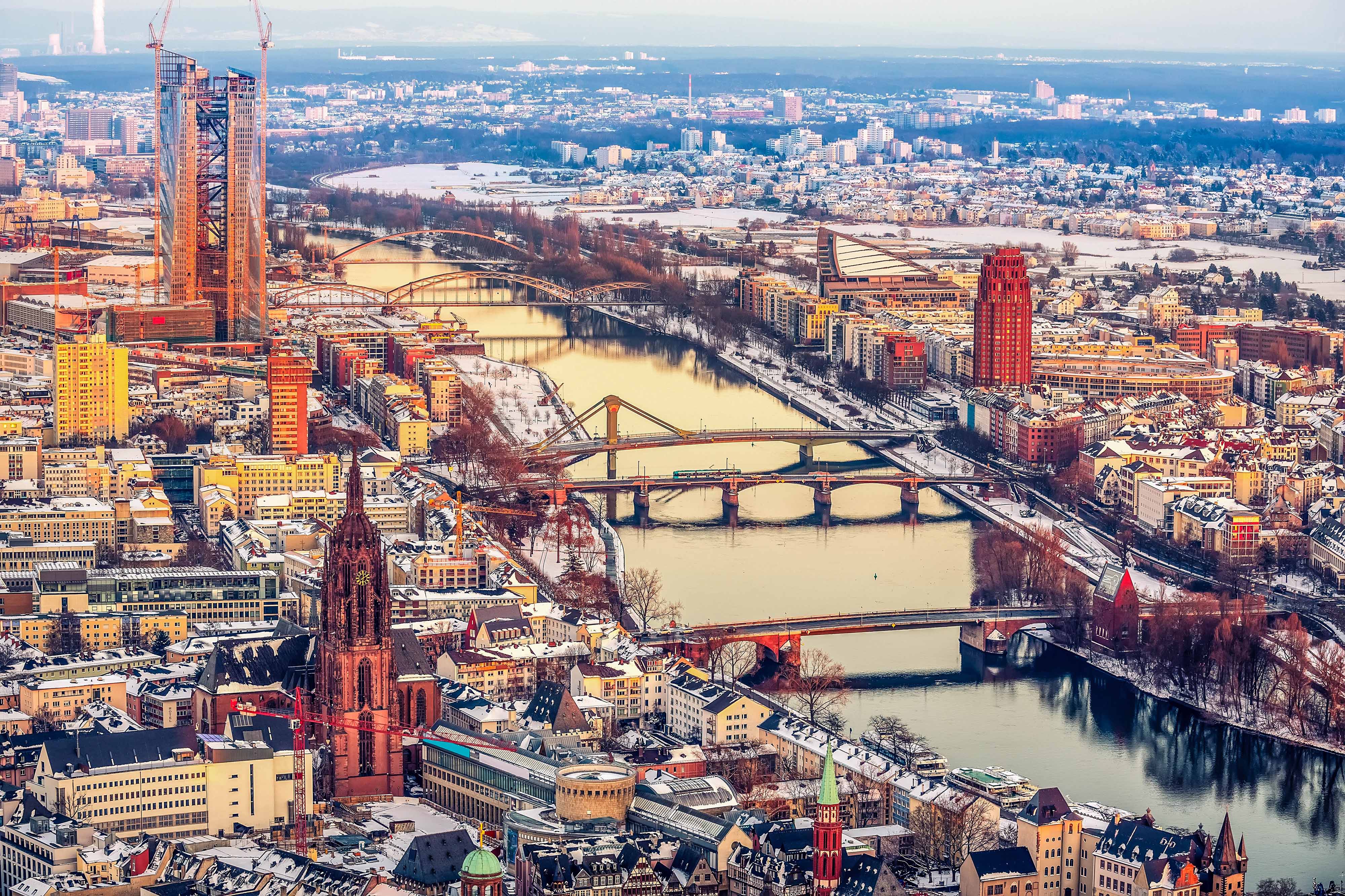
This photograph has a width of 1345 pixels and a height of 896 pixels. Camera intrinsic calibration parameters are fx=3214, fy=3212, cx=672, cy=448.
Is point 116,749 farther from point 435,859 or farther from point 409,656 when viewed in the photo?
point 409,656

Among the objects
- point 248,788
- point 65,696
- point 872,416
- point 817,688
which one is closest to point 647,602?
point 817,688

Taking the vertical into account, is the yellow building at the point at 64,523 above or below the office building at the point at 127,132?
above

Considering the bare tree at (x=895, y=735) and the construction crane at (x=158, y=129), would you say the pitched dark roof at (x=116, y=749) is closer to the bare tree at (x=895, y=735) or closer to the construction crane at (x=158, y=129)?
the bare tree at (x=895, y=735)

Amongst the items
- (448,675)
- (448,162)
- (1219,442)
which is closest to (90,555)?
(448,675)

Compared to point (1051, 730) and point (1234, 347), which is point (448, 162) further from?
point (1051, 730)

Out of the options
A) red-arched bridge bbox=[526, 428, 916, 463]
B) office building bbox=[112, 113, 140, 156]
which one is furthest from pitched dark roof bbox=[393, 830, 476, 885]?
office building bbox=[112, 113, 140, 156]

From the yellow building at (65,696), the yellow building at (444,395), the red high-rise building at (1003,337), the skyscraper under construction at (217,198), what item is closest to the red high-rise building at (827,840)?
the yellow building at (65,696)

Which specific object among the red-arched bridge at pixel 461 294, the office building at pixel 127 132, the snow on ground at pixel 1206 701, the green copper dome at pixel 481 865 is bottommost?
the office building at pixel 127 132
